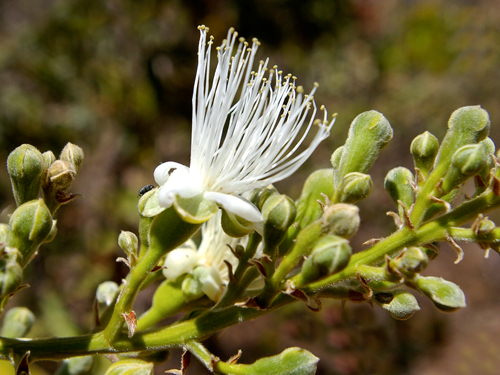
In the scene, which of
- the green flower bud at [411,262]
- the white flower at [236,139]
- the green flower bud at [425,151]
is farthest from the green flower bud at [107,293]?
the green flower bud at [425,151]

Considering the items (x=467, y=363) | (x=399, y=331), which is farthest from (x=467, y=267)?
(x=399, y=331)

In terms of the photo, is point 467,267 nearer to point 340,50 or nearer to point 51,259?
point 340,50

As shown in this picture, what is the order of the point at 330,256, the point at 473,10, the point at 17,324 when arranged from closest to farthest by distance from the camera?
the point at 330,256 < the point at 17,324 < the point at 473,10

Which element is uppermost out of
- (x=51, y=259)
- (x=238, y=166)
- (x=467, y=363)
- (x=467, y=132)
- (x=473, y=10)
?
(x=473, y=10)

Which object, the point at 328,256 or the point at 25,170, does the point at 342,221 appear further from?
the point at 25,170

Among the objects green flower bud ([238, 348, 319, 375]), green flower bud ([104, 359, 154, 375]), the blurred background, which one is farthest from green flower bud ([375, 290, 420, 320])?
the blurred background

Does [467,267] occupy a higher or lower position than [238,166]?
lower
